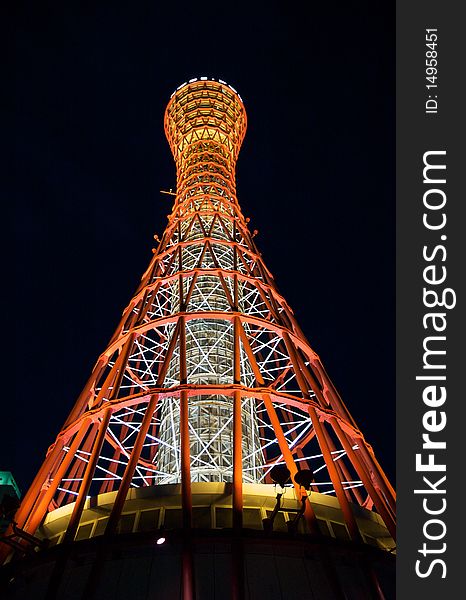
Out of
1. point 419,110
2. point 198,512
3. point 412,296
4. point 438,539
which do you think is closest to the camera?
point 438,539

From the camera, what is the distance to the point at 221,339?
2498 cm

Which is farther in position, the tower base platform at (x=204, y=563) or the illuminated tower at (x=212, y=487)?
the illuminated tower at (x=212, y=487)

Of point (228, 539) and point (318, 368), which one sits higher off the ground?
point (318, 368)

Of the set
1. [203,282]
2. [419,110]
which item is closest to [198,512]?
[419,110]

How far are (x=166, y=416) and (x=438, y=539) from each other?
13459 mm

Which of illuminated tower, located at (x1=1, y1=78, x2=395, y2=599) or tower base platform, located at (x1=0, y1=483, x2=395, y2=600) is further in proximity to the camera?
illuminated tower, located at (x1=1, y1=78, x2=395, y2=599)

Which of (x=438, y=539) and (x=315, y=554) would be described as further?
(x=315, y=554)

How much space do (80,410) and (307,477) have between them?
9.56 m

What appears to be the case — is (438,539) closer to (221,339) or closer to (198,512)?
(198,512)

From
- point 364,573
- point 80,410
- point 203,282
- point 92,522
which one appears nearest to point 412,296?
point 364,573

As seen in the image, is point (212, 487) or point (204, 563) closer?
point (204, 563)

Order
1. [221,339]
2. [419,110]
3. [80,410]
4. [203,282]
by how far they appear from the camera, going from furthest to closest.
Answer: [203,282], [221,339], [80,410], [419,110]

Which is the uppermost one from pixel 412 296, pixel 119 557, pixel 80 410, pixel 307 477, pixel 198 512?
pixel 412 296

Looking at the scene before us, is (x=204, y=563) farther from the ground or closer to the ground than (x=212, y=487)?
closer to the ground
